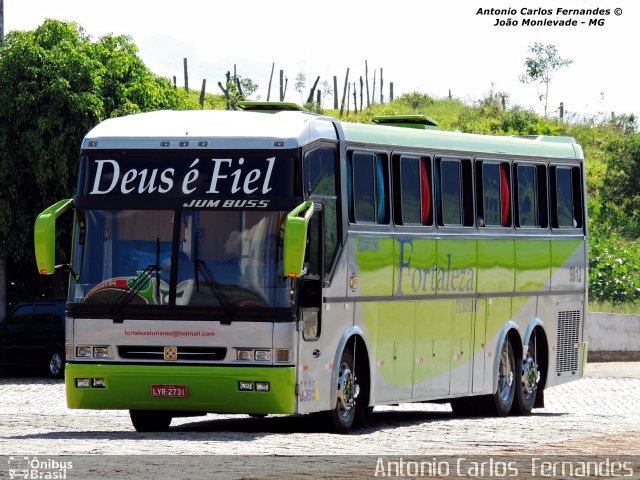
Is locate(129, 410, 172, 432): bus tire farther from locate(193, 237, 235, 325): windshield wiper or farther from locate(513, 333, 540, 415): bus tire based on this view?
locate(513, 333, 540, 415): bus tire

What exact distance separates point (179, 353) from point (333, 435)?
1858 millimetres

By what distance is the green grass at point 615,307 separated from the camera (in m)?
43.1

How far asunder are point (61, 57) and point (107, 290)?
17.4 m

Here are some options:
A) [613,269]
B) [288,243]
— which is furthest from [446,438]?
[613,269]

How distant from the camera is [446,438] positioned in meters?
17.0

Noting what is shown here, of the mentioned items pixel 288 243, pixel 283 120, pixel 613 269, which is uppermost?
pixel 283 120

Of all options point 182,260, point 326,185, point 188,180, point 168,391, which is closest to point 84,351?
point 168,391

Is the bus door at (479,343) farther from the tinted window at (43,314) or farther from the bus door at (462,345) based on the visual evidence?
the tinted window at (43,314)

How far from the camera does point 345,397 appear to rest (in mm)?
18203

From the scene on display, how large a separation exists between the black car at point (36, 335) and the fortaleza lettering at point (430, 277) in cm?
1253

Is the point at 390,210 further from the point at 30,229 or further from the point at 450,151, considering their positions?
the point at 30,229

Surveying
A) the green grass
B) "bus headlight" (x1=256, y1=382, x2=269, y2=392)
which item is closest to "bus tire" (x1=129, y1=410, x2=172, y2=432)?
"bus headlight" (x1=256, y1=382, x2=269, y2=392)

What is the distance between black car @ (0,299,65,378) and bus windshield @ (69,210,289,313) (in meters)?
15.0

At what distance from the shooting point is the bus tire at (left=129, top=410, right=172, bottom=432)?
18.4 metres
